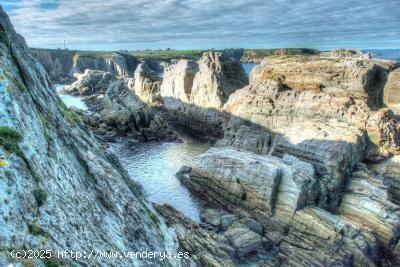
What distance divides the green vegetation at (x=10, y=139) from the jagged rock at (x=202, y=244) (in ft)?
54.9

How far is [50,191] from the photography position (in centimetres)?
1287

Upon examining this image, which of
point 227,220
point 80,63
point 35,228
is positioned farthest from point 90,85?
point 35,228

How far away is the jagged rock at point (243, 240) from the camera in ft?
91.4

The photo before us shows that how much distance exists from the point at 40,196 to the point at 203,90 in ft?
197

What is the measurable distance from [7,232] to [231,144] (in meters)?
43.5

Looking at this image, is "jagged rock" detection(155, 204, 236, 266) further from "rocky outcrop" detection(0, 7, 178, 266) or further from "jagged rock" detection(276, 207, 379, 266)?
"jagged rock" detection(276, 207, 379, 266)

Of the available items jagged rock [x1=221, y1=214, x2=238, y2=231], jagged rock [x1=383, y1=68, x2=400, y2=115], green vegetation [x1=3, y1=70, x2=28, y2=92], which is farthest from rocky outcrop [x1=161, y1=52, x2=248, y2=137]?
green vegetation [x1=3, y1=70, x2=28, y2=92]

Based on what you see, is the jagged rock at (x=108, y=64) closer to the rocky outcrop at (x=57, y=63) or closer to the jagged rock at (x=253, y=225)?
the rocky outcrop at (x=57, y=63)

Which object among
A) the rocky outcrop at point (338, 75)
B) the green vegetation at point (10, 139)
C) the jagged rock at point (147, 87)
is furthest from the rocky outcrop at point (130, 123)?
the green vegetation at point (10, 139)

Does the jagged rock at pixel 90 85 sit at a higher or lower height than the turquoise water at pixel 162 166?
higher

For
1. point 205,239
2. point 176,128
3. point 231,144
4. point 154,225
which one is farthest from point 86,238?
point 176,128

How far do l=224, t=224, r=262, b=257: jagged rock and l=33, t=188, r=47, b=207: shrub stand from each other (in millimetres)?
19789

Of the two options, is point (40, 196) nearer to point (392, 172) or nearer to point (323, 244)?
point (323, 244)

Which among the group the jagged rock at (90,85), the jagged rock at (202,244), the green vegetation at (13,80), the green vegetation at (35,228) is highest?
the green vegetation at (13,80)
